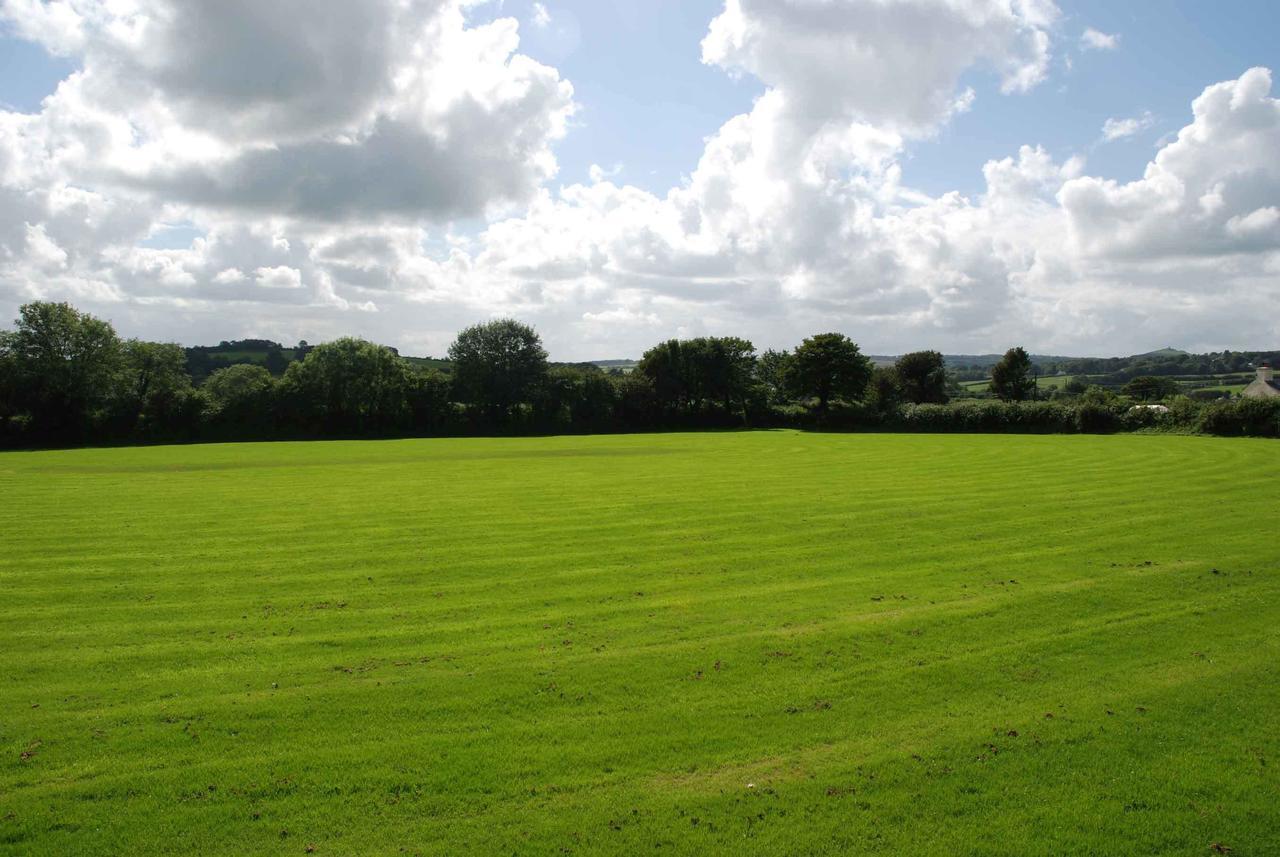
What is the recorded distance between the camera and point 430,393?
3221 inches

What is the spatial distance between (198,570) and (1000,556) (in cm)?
1584

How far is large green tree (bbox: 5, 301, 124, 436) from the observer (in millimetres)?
66000

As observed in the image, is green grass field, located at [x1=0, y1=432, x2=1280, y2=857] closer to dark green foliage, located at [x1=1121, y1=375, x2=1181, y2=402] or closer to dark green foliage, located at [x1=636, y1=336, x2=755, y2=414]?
dark green foliage, located at [x1=636, y1=336, x2=755, y2=414]

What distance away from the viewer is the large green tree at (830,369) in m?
88.5

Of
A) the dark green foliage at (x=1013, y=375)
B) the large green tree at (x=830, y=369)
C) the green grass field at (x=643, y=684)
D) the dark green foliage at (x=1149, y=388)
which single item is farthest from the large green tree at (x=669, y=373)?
the dark green foliage at (x=1149, y=388)

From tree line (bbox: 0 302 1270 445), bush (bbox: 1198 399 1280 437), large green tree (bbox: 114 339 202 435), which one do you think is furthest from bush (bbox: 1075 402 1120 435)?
large green tree (bbox: 114 339 202 435)

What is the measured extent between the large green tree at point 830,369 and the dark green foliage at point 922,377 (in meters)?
27.3

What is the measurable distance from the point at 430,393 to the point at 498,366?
877cm

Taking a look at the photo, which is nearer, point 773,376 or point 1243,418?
point 1243,418

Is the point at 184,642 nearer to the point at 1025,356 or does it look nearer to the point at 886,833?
the point at 886,833

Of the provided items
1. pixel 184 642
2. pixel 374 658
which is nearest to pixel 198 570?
pixel 184 642

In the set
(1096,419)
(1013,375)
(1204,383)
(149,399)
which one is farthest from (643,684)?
(1204,383)

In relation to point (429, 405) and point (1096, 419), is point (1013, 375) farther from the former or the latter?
point (429, 405)

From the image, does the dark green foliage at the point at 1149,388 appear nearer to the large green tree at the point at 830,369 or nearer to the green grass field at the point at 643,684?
the large green tree at the point at 830,369
